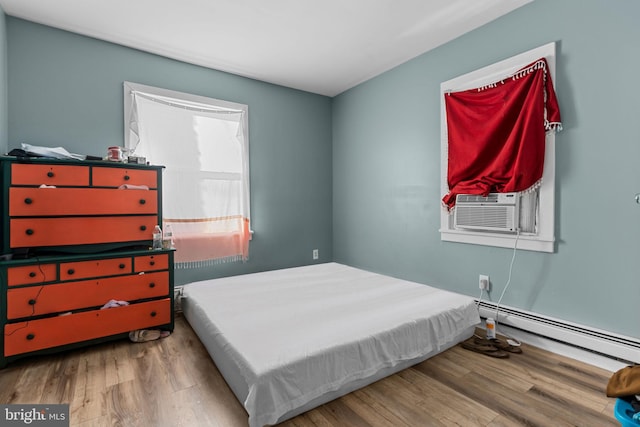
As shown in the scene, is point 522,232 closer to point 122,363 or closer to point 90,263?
point 122,363

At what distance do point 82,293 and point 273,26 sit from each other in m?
2.52

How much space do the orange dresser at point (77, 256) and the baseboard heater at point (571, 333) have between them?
2687 mm

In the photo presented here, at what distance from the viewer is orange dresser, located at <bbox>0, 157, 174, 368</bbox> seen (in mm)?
1976

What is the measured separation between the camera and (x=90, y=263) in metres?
2.19

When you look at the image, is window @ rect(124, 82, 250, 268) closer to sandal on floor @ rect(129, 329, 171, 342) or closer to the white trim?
sandal on floor @ rect(129, 329, 171, 342)

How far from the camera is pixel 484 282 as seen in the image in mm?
2598

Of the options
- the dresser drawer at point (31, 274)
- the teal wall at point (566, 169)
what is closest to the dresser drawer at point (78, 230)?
the dresser drawer at point (31, 274)

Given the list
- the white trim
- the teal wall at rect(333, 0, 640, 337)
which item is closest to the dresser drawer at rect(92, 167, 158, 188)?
the teal wall at rect(333, 0, 640, 337)

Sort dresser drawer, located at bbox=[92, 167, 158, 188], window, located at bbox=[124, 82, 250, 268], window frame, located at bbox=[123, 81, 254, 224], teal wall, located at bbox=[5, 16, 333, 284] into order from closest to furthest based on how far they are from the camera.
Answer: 1. dresser drawer, located at bbox=[92, 167, 158, 188]
2. teal wall, located at bbox=[5, 16, 333, 284]
3. window frame, located at bbox=[123, 81, 254, 224]
4. window, located at bbox=[124, 82, 250, 268]

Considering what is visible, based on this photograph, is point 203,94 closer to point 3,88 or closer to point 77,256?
point 3,88

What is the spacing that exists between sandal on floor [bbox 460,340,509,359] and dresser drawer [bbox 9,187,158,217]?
262 cm

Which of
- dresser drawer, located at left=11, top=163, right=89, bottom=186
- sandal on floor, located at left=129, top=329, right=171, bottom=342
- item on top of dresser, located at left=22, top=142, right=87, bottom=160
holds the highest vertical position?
item on top of dresser, located at left=22, top=142, right=87, bottom=160

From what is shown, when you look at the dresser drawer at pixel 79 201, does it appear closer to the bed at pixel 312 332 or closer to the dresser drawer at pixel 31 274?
the dresser drawer at pixel 31 274

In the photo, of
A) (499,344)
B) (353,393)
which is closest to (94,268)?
(353,393)
